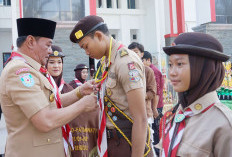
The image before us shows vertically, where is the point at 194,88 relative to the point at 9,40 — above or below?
below

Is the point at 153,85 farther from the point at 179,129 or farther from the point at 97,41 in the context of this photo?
the point at 179,129

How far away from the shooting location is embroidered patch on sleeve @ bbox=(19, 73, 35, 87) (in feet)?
6.47

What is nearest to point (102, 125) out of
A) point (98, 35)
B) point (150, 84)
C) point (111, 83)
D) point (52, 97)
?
point (111, 83)

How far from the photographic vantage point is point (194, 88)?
155 centimetres

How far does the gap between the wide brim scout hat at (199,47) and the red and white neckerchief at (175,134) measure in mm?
268

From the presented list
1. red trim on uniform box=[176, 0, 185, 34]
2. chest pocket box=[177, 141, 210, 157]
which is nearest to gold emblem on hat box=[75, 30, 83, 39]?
chest pocket box=[177, 141, 210, 157]

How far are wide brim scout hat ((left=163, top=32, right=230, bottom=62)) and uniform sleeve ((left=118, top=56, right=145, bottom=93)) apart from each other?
50 cm

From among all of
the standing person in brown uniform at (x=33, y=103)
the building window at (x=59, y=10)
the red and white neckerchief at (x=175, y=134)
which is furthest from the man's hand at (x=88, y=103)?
the building window at (x=59, y=10)

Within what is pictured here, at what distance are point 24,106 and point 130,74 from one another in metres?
0.77

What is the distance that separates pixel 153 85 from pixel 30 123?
10.5 feet

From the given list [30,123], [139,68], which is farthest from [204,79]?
[30,123]

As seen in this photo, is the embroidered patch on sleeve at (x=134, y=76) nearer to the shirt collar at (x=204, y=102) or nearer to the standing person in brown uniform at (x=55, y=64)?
the shirt collar at (x=204, y=102)

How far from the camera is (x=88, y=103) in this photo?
2201 millimetres

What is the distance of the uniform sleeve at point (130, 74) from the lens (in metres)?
2.02
